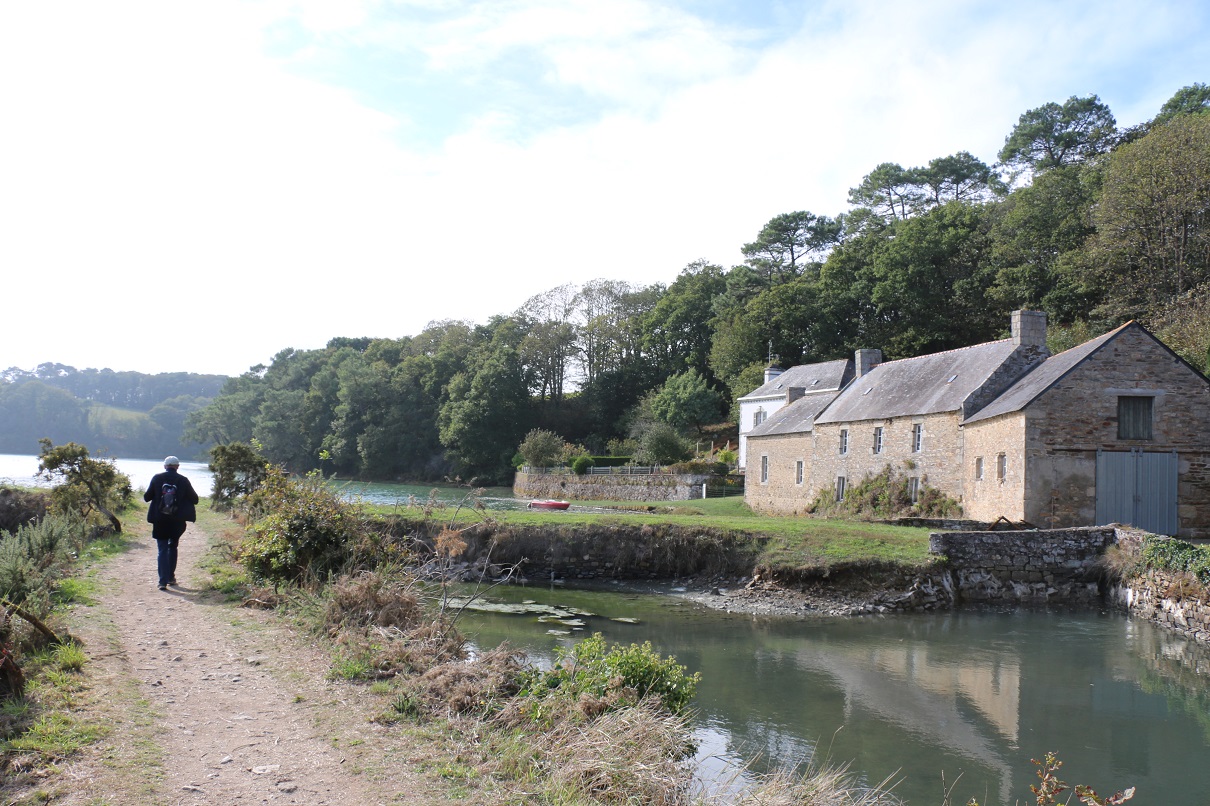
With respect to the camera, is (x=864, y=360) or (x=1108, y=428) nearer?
(x=1108, y=428)

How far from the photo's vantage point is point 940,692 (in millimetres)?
11906

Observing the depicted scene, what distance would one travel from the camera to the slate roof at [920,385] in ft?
88.3

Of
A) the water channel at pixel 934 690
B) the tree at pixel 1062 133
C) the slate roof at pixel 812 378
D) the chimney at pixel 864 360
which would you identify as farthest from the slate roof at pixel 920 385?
the tree at pixel 1062 133

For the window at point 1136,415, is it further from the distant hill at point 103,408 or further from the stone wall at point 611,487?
the distant hill at point 103,408

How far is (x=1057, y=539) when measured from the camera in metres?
19.2

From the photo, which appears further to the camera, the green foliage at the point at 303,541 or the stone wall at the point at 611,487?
the stone wall at the point at 611,487

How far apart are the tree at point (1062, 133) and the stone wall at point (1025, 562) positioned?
163ft

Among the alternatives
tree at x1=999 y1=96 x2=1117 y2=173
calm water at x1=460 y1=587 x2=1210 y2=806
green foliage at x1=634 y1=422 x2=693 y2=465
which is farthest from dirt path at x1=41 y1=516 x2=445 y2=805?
tree at x1=999 y1=96 x2=1117 y2=173

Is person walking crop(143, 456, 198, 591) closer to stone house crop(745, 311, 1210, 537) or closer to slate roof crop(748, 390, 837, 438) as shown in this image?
stone house crop(745, 311, 1210, 537)

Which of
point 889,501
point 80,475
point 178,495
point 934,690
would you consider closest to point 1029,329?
point 889,501

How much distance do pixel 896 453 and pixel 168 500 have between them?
24578 millimetres

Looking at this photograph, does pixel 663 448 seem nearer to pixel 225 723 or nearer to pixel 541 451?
pixel 541 451

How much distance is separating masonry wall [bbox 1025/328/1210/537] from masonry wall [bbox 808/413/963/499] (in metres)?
3.94

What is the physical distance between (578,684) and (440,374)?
244ft
